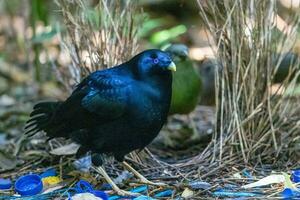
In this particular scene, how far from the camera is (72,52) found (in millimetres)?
4746

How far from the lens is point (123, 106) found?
12.8 feet

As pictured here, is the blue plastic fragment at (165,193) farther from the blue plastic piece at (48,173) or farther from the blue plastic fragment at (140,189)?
the blue plastic piece at (48,173)

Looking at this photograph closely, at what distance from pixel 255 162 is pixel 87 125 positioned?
3.69 ft

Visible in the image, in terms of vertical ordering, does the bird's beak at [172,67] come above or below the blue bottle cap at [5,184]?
above

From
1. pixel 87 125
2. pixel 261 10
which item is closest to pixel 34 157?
→ pixel 87 125

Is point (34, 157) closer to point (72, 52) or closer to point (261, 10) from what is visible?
point (72, 52)

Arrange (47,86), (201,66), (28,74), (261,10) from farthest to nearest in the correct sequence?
(28,74)
(47,86)
(201,66)
(261,10)

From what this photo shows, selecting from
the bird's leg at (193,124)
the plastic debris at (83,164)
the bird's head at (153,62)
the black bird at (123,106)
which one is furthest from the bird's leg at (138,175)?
the bird's leg at (193,124)

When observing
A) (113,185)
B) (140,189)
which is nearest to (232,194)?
(140,189)

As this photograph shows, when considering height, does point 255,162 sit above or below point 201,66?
below

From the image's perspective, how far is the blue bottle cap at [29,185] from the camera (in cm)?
409

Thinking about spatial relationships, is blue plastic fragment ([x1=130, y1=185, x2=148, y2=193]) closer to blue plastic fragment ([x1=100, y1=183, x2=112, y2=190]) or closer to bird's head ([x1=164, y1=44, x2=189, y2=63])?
blue plastic fragment ([x1=100, y1=183, x2=112, y2=190])

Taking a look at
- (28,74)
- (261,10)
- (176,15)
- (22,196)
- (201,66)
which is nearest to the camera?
(22,196)

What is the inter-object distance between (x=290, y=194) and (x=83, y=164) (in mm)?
1410
